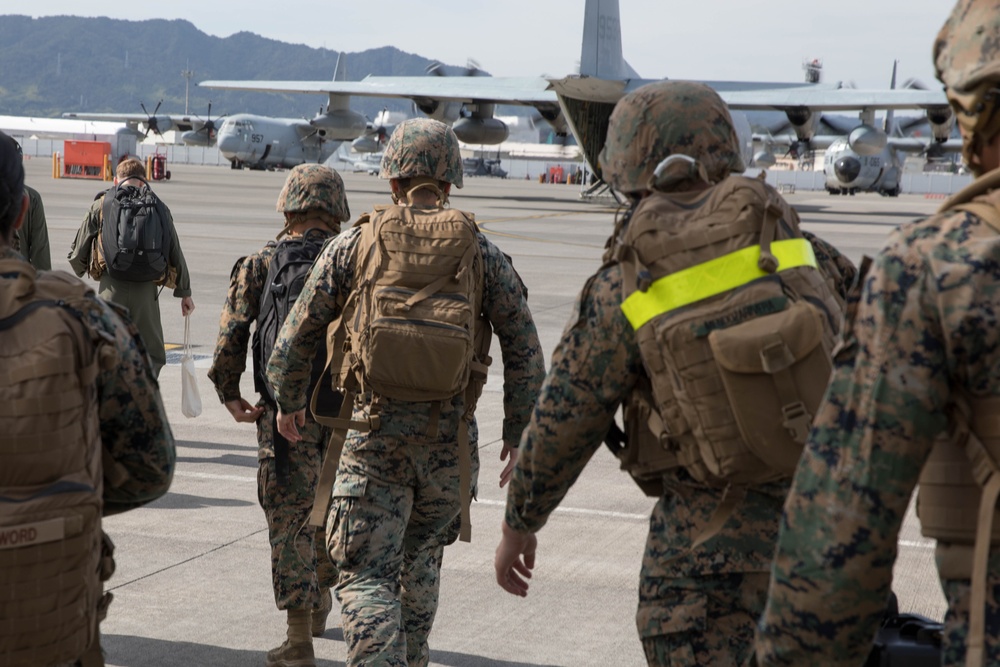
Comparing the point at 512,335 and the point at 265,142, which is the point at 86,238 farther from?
the point at 265,142

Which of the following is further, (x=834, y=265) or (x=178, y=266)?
(x=178, y=266)

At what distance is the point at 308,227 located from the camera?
5.40 m

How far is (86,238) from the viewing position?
8.55m

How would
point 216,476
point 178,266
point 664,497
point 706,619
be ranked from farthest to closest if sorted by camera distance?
point 178,266, point 216,476, point 664,497, point 706,619

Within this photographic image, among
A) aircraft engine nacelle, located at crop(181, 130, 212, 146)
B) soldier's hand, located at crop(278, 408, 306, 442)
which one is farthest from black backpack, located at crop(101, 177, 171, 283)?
aircraft engine nacelle, located at crop(181, 130, 212, 146)

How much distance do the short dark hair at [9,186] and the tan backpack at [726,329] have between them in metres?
1.41

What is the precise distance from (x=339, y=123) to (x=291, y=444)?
42.0 m

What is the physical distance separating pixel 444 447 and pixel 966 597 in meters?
2.58

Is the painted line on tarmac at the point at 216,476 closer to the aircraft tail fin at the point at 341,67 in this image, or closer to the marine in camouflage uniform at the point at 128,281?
the marine in camouflage uniform at the point at 128,281

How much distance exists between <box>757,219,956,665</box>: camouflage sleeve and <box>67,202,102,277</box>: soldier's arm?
7201mm

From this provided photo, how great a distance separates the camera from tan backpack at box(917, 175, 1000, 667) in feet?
6.56

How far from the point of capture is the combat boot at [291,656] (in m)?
4.95

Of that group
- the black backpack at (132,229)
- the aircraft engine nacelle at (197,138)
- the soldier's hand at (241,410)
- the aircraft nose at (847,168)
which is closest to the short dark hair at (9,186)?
the soldier's hand at (241,410)

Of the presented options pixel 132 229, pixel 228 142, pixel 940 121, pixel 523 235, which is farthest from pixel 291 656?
pixel 228 142
